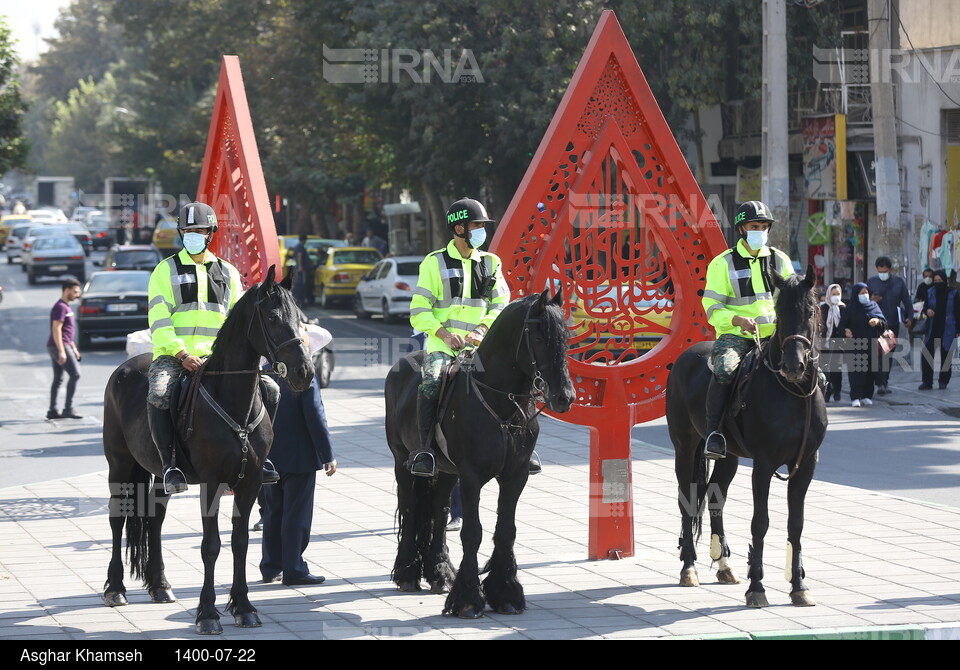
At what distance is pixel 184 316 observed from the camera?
9.30 m

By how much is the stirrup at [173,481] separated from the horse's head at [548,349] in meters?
2.32

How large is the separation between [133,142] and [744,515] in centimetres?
5432

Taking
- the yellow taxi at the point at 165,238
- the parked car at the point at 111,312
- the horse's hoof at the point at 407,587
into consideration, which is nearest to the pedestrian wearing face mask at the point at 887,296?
the horse's hoof at the point at 407,587

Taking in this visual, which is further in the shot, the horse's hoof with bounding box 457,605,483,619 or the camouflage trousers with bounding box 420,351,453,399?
the camouflage trousers with bounding box 420,351,453,399

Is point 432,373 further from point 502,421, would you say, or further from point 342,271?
point 342,271

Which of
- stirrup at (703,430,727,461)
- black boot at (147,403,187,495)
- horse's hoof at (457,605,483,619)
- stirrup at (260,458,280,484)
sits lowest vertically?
horse's hoof at (457,605,483,619)

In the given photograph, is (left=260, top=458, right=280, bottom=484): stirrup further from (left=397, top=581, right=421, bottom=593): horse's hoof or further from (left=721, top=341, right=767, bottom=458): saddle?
(left=721, top=341, right=767, bottom=458): saddle

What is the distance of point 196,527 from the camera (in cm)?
1239

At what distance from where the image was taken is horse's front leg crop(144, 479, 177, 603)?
9.46 metres

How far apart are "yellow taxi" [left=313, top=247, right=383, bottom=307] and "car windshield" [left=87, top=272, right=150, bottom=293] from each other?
953 centimetres

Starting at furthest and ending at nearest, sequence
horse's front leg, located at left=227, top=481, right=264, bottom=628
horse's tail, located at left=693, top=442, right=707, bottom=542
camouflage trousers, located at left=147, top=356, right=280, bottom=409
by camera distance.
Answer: horse's tail, located at left=693, top=442, right=707, bottom=542
camouflage trousers, located at left=147, top=356, right=280, bottom=409
horse's front leg, located at left=227, top=481, right=264, bottom=628

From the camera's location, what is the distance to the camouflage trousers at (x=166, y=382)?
9016mm

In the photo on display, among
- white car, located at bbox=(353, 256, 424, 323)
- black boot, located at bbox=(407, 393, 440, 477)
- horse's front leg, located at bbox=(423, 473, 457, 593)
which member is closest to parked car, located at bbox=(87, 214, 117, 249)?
white car, located at bbox=(353, 256, 424, 323)

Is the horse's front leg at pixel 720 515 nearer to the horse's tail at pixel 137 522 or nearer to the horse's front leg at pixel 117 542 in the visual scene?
the horse's tail at pixel 137 522
